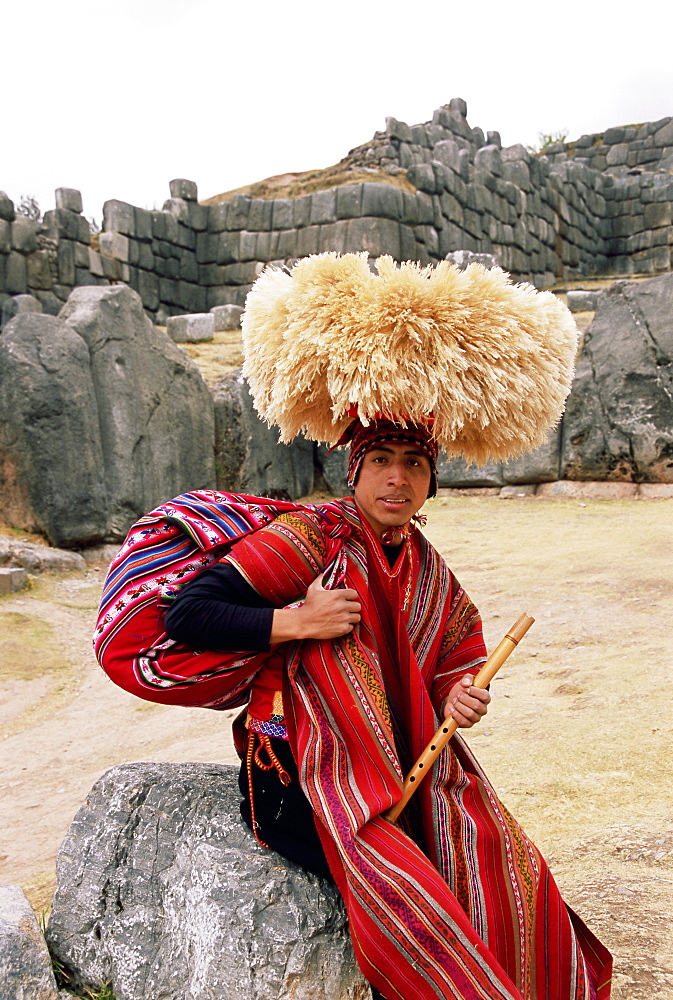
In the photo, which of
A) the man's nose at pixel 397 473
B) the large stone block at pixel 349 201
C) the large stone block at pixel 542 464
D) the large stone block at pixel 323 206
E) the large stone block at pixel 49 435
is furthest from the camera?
the large stone block at pixel 323 206

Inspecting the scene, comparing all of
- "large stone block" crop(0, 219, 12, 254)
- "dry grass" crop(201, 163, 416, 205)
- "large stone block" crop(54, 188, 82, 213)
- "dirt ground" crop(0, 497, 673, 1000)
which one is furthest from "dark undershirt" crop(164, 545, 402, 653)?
"dry grass" crop(201, 163, 416, 205)

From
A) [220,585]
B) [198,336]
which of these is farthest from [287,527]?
[198,336]

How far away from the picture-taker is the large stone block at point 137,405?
8.09m

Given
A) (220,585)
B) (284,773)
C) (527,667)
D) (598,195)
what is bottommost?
(527,667)

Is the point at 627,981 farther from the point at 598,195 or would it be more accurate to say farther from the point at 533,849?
the point at 598,195

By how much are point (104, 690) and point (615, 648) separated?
3.19 meters

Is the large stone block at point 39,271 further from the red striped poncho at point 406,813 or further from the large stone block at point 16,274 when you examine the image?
the red striped poncho at point 406,813

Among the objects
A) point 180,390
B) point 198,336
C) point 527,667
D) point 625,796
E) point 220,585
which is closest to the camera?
point 220,585

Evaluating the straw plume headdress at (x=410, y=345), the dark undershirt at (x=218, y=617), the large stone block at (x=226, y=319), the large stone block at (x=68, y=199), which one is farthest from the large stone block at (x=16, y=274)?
the dark undershirt at (x=218, y=617)

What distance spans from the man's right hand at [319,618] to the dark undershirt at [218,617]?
25mm

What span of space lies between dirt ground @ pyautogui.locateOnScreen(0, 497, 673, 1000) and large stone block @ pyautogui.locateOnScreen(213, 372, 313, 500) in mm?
2380

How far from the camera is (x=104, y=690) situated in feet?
18.3

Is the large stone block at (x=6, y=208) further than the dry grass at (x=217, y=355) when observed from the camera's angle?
Yes

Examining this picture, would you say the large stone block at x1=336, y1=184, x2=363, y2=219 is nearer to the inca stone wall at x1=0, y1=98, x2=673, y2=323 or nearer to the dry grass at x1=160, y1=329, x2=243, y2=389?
the inca stone wall at x1=0, y1=98, x2=673, y2=323
